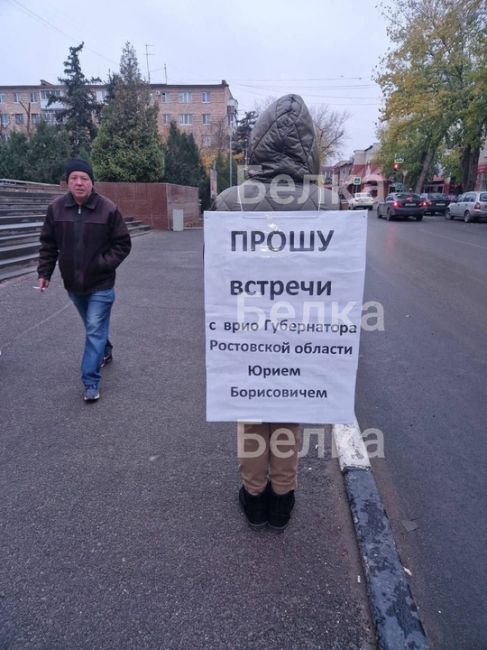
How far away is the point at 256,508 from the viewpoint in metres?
2.46

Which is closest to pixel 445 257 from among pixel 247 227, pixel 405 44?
pixel 247 227

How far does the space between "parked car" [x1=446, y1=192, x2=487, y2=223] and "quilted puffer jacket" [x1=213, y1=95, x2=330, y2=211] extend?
26664 mm

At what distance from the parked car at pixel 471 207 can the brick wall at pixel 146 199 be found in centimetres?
1615

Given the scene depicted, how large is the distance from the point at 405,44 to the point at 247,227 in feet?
115

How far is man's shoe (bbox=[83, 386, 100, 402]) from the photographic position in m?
3.86

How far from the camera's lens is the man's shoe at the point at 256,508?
2.46 meters

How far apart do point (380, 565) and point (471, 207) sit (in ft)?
90.3

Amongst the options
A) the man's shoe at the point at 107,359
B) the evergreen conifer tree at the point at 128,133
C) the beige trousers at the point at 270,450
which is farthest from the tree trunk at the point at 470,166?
the beige trousers at the point at 270,450

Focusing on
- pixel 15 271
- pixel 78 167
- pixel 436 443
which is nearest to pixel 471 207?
pixel 15 271

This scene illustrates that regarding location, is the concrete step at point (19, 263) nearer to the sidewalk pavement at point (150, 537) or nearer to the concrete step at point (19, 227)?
the concrete step at point (19, 227)

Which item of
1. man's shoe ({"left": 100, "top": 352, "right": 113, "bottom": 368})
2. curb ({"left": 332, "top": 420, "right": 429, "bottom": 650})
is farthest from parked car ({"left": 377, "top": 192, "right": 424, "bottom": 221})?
curb ({"left": 332, "top": 420, "right": 429, "bottom": 650})

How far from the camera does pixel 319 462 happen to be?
10.3 ft

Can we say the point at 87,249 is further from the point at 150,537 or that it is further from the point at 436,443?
the point at 436,443

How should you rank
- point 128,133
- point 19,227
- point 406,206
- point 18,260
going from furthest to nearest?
point 406,206, point 128,133, point 19,227, point 18,260
